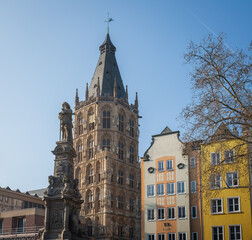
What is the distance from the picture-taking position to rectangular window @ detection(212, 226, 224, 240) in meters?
42.2

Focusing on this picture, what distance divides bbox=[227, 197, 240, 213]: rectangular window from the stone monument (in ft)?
69.3

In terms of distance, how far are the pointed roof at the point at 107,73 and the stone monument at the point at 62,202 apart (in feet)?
193

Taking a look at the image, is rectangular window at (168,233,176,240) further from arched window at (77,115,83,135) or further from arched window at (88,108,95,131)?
arched window at (77,115,83,135)

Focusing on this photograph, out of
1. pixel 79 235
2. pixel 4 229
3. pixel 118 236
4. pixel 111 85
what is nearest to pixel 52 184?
pixel 79 235

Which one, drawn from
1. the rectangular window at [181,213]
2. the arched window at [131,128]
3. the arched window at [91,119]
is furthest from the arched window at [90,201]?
the rectangular window at [181,213]

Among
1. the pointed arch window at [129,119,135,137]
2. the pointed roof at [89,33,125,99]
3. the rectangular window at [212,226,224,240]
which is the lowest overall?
the rectangular window at [212,226,224,240]

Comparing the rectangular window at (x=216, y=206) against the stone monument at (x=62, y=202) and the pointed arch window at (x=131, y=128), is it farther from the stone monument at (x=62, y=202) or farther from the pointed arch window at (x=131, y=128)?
the pointed arch window at (x=131, y=128)

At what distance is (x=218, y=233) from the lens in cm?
4247

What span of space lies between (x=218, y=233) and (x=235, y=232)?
195 centimetres

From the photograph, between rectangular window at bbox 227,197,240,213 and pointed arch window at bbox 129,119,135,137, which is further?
pointed arch window at bbox 129,119,135,137

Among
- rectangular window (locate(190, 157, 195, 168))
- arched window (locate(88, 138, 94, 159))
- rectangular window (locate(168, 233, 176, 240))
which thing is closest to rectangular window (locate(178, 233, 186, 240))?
rectangular window (locate(168, 233, 176, 240))

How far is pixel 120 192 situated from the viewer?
258 ft

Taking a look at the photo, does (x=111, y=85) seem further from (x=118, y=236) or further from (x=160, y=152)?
(x=160, y=152)

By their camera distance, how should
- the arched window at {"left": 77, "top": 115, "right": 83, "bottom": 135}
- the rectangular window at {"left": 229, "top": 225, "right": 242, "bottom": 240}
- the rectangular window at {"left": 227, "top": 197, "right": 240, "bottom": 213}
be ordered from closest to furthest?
the rectangular window at {"left": 229, "top": 225, "right": 242, "bottom": 240} < the rectangular window at {"left": 227, "top": 197, "right": 240, "bottom": 213} < the arched window at {"left": 77, "top": 115, "right": 83, "bottom": 135}
